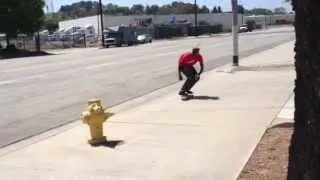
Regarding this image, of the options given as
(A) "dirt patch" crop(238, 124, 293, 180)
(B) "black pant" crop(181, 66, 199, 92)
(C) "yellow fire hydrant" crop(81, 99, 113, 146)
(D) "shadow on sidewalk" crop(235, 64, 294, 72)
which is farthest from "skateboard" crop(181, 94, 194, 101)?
(D) "shadow on sidewalk" crop(235, 64, 294, 72)

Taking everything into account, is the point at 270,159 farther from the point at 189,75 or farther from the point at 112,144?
the point at 189,75

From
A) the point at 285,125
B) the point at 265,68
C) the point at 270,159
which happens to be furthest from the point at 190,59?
the point at 265,68

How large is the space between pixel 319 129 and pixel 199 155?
4498mm

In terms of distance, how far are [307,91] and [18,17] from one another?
60.0 meters

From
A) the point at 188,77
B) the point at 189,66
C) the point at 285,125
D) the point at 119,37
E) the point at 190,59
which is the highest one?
the point at 190,59

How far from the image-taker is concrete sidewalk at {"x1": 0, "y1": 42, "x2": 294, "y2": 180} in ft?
24.9

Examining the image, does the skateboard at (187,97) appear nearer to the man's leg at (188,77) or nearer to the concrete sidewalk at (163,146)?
the man's leg at (188,77)

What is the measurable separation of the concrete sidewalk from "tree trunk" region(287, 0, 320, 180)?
308 centimetres

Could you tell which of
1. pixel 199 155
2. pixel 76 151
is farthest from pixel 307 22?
pixel 76 151

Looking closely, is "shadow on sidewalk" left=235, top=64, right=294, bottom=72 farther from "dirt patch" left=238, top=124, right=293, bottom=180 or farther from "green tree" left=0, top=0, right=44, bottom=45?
"green tree" left=0, top=0, right=44, bottom=45

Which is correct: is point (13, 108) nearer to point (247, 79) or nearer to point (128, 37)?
point (247, 79)

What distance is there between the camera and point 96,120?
9234 mm

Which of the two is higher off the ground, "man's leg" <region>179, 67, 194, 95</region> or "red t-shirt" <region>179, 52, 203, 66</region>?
"red t-shirt" <region>179, 52, 203, 66</region>

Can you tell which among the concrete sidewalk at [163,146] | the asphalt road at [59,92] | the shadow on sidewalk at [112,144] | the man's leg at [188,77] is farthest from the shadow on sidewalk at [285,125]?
the man's leg at [188,77]
